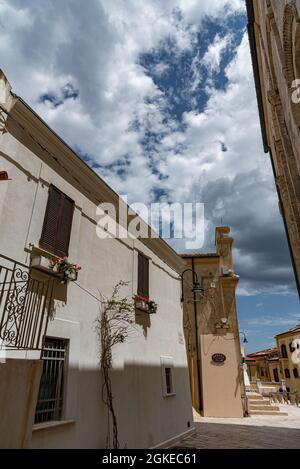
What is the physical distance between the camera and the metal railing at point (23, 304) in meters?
4.65

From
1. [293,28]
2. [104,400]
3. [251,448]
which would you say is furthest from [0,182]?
[251,448]

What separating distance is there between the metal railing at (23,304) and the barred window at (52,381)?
1.51 feet

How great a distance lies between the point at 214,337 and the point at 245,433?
549 cm

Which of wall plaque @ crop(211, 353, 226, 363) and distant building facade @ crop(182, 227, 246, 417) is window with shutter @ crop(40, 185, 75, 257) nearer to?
distant building facade @ crop(182, 227, 246, 417)

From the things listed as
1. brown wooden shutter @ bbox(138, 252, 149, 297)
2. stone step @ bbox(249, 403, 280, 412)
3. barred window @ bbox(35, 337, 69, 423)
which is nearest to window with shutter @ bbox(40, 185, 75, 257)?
barred window @ bbox(35, 337, 69, 423)

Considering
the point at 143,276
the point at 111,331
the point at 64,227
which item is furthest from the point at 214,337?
the point at 64,227

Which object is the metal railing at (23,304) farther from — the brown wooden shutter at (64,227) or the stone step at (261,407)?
the stone step at (261,407)

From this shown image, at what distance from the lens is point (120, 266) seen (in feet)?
28.0

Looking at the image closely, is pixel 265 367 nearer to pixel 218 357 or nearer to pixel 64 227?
pixel 218 357

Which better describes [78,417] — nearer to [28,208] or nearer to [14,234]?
[14,234]

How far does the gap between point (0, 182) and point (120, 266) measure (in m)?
4.21

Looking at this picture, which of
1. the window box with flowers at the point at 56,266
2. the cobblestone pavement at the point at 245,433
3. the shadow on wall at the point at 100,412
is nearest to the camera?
the shadow on wall at the point at 100,412

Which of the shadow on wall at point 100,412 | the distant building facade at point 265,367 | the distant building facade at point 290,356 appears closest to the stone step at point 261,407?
the shadow on wall at point 100,412

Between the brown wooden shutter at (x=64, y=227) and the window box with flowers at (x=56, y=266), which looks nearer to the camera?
the window box with flowers at (x=56, y=266)
